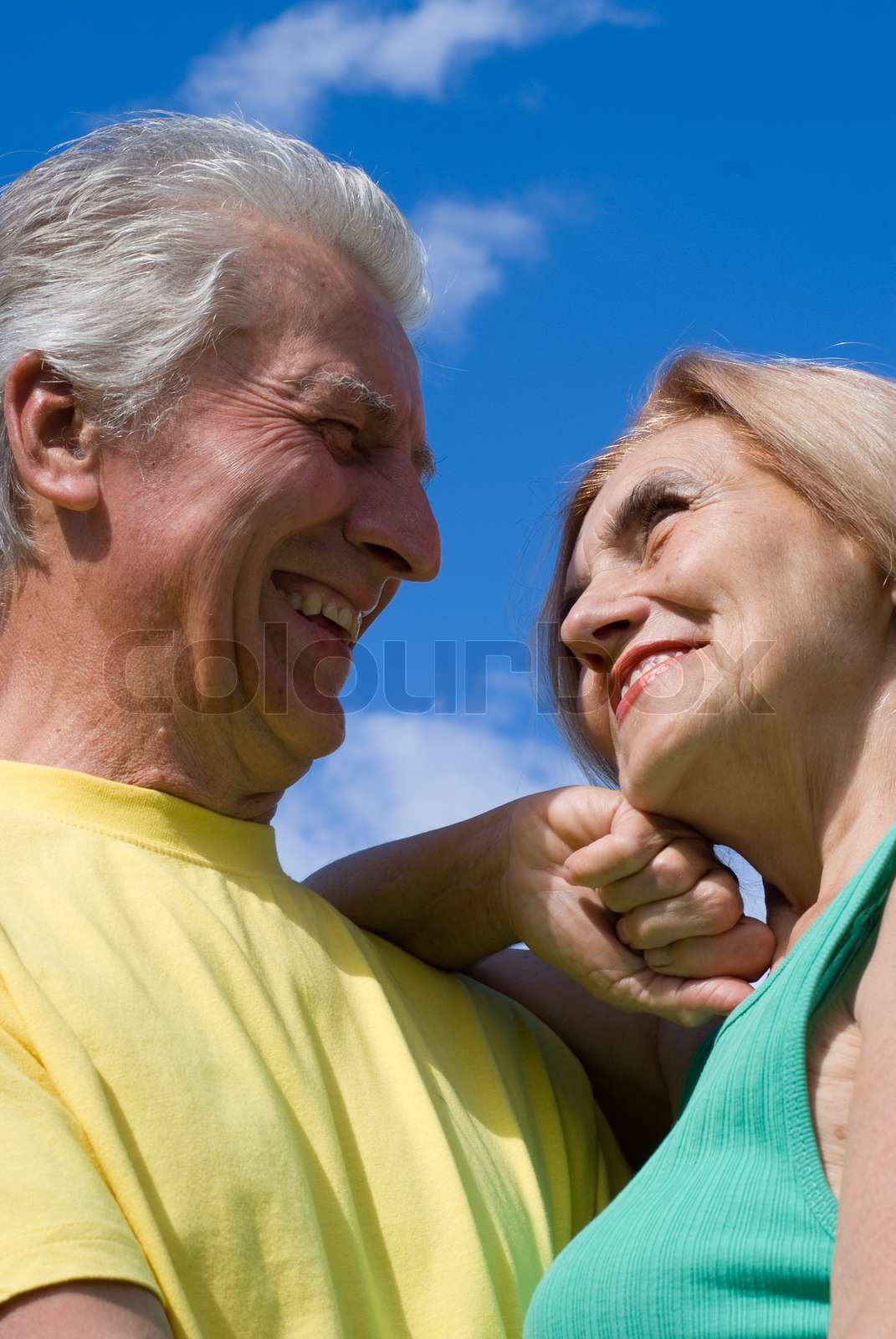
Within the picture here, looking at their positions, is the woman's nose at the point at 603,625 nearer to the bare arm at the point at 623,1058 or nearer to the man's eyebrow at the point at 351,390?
the man's eyebrow at the point at 351,390

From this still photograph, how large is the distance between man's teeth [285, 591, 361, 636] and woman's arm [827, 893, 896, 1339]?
1589 millimetres

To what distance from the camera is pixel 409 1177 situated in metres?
2.36

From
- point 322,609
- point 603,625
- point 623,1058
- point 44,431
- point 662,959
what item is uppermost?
point 44,431

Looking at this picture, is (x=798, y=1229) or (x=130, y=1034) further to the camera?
(x=130, y=1034)

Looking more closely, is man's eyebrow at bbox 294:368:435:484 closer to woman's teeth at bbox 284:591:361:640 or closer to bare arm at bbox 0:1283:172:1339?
woman's teeth at bbox 284:591:361:640

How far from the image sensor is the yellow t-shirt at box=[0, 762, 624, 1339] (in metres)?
1.97

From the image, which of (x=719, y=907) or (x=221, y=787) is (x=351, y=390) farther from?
(x=719, y=907)

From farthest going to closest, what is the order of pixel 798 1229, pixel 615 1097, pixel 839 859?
pixel 615 1097 → pixel 839 859 → pixel 798 1229

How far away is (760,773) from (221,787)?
1.04 metres

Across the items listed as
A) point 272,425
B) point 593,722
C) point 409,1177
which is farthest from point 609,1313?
point 272,425

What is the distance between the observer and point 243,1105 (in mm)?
2191

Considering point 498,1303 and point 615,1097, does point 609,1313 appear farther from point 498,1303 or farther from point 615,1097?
point 615,1097

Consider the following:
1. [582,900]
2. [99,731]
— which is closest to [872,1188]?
[582,900]

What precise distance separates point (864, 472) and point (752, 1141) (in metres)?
1.20
